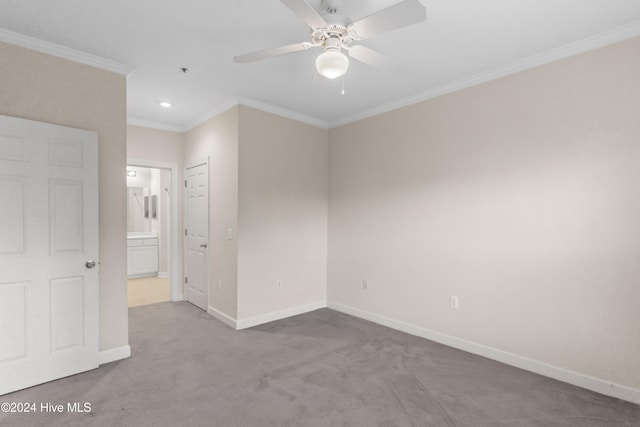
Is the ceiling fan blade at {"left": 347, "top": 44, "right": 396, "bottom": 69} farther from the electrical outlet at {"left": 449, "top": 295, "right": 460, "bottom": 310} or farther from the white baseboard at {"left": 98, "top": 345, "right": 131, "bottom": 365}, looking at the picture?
the white baseboard at {"left": 98, "top": 345, "right": 131, "bottom": 365}

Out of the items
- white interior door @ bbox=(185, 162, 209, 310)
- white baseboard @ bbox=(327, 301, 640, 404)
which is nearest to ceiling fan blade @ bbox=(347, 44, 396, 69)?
white baseboard @ bbox=(327, 301, 640, 404)

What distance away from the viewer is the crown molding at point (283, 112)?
12.6 feet

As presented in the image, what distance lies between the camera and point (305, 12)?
67.3 inches

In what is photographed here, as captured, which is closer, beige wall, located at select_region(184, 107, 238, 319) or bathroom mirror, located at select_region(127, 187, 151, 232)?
beige wall, located at select_region(184, 107, 238, 319)

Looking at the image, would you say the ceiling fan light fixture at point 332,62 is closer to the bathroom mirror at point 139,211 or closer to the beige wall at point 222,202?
the beige wall at point 222,202

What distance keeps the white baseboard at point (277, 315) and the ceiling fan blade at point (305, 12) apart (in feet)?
10.4

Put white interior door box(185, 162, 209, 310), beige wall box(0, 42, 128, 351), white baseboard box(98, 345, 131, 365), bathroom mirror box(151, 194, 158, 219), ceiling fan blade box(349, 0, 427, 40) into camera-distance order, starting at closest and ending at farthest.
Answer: ceiling fan blade box(349, 0, 427, 40)
beige wall box(0, 42, 128, 351)
white baseboard box(98, 345, 131, 365)
white interior door box(185, 162, 209, 310)
bathroom mirror box(151, 194, 158, 219)

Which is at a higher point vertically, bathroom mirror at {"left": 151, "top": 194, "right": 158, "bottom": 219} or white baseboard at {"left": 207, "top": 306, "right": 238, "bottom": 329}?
bathroom mirror at {"left": 151, "top": 194, "right": 158, "bottom": 219}

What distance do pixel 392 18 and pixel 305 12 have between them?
18.1 inches

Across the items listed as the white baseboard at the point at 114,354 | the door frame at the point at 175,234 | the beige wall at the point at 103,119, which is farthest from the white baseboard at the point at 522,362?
the door frame at the point at 175,234

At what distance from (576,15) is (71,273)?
424cm

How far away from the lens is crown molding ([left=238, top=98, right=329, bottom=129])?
12.6ft

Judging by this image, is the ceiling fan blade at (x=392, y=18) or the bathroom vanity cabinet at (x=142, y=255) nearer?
the ceiling fan blade at (x=392, y=18)

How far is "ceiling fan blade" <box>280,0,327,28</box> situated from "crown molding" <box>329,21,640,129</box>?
1.98 m
